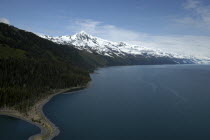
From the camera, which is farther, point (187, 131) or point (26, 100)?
point (26, 100)

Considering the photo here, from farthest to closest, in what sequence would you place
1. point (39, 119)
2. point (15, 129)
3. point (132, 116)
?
point (132, 116) → point (39, 119) → point (15, 129)

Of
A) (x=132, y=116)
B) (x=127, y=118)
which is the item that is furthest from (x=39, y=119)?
(x=132, y=116)

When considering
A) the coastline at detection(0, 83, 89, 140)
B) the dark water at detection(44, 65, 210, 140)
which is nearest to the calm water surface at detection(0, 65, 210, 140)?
the dark water at detection(44, 65, 210, 140)

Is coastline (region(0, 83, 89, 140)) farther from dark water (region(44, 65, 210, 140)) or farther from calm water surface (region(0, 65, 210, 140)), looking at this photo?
dark water (region(44, 65, 210, 140))

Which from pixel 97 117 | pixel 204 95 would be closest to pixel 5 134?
pixel 97 117

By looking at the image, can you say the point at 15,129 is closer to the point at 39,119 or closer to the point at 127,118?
the point at 39,119

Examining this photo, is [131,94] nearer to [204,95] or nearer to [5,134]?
[204,95]

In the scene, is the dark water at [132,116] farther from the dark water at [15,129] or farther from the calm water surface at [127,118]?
the dark water at [15,129]

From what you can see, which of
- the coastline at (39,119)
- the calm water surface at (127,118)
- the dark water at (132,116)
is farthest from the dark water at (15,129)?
the dark water at (132,116)
